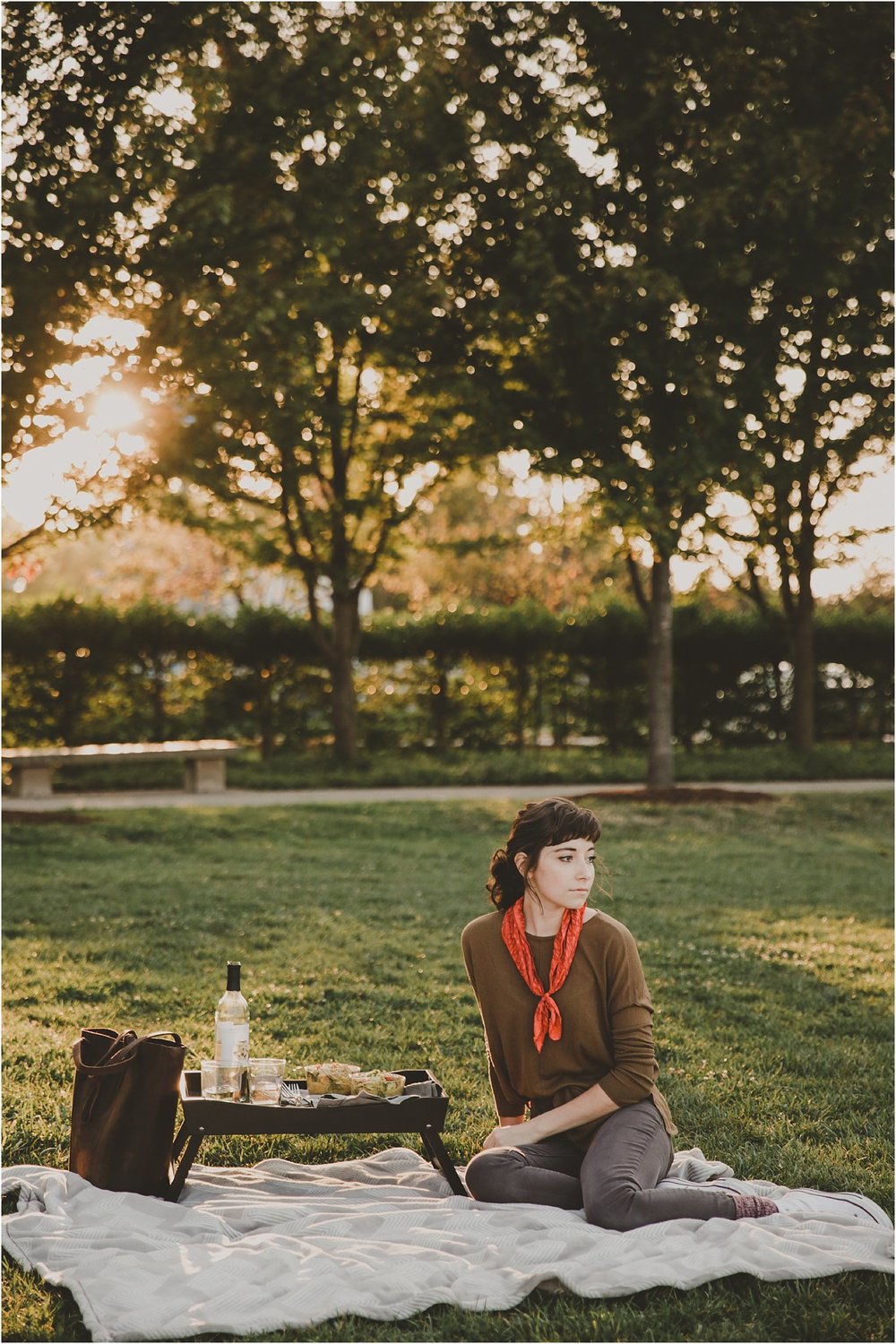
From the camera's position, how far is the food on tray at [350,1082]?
4262 mm

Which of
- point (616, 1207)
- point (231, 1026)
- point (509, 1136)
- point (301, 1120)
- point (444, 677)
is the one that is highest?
point (444, 677)

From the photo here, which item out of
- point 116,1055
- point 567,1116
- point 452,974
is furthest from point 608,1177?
point 452,974

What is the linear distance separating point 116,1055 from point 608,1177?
66.8 inches

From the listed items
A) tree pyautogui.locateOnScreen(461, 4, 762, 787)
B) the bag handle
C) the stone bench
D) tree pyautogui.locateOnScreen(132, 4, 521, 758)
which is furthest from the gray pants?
the stone bench

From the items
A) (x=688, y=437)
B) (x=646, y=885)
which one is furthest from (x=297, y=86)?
(x=646, y=885)

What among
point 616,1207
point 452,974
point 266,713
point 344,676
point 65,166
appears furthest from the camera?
point 266,713

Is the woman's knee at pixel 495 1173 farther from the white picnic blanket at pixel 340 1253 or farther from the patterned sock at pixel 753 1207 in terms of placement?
the patterned sock at pixel 753 1207

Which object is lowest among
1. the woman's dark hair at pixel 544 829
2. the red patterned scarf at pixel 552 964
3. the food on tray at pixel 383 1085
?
the food on tray at pixel 383 1085

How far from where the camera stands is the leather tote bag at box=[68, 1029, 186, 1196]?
4.15 m

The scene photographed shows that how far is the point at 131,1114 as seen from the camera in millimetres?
4156

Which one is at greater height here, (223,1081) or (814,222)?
(814,222)

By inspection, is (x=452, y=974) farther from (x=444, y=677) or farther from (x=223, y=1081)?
(x=444, y=677)

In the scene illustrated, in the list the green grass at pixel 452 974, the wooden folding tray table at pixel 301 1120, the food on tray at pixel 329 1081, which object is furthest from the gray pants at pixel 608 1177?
the food on tray at pixel 329 1081

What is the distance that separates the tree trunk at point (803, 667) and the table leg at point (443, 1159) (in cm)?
1536
